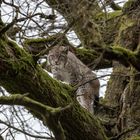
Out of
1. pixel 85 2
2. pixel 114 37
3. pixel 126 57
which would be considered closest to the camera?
pixel 85 2

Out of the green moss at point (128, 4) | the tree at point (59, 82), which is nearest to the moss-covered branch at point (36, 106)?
the tree at point (59, 82)

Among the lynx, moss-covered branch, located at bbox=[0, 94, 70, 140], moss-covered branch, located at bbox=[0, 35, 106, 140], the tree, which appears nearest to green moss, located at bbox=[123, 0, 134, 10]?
the tree

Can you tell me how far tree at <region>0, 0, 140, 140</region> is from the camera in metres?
4.87

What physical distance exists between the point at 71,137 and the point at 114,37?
2802mm

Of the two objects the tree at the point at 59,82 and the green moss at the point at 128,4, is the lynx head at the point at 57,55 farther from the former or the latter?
the green moss at the point at 128,4

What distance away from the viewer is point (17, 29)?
537 cm

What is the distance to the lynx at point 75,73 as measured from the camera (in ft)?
22.7

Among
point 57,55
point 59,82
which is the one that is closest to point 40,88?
point 59,82

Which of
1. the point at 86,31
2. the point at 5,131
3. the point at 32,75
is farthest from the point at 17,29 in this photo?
the point at 86,31

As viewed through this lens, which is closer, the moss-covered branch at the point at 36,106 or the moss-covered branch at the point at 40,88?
the moss-covered branch at the point at 36,106

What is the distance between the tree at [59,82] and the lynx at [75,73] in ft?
0.73

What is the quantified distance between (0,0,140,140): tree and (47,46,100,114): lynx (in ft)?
0.73

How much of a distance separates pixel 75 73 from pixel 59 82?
61.6 inches

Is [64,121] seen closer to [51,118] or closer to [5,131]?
[5,131]
